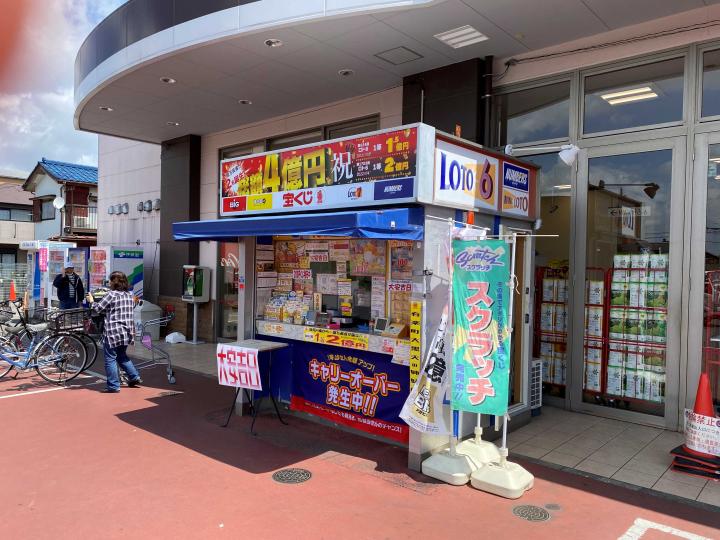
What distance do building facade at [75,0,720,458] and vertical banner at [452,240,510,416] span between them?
1073mm

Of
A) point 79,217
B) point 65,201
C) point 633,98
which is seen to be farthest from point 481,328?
point 65,201

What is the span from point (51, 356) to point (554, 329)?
7.26 metres

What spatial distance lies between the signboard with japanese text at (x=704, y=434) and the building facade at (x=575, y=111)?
1179 millimetres

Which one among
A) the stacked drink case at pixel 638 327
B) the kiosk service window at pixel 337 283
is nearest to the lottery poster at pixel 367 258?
the kiosk service window at pixel 337 283

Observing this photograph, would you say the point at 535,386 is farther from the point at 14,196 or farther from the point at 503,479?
the point at 14,196

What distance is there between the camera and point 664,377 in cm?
600

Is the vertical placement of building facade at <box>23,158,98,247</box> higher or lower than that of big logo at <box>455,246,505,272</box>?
higher

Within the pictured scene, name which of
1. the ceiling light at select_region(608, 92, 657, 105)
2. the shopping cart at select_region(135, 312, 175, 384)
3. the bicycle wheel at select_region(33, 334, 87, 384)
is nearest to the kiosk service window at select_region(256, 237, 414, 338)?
the shopping cart at select_region(135, 312, 175, 384)

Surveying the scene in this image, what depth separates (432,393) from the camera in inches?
179

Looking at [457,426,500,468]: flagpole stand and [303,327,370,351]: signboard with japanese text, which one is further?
[303,327,370,351]: signboard with japanese text

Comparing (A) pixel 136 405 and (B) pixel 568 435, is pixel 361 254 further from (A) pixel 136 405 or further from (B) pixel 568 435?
(A) pixel 136 405

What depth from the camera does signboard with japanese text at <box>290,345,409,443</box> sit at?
205 inches

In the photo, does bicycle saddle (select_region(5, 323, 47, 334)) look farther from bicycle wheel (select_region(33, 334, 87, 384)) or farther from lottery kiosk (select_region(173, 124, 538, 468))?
lottery kiosk (select_region(173, 124, 538, 468))

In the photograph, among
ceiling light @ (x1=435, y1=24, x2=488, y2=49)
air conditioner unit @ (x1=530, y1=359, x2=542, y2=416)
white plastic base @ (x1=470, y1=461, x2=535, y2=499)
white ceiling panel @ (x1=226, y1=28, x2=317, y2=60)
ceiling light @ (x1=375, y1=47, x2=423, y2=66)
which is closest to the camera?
white plastic base @ (x1=470, y1=461, x2=535, y2=499)
